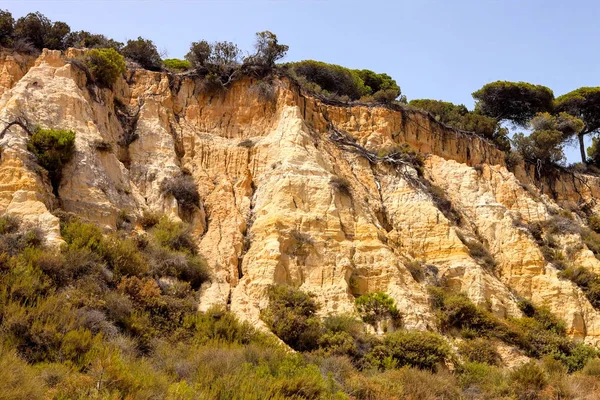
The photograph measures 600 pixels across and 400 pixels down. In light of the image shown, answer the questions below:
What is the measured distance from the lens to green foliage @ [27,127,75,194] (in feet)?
48.0

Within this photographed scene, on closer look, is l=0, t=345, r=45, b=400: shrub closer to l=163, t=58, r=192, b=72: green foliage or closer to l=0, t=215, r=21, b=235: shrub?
l=0, t=215, r=21, b=235: shrub

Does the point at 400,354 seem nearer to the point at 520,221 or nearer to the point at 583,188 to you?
the point at 520,221

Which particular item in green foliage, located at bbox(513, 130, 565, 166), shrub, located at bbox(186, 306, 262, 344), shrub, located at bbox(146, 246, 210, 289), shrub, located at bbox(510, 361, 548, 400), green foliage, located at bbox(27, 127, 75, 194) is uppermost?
green foliage, located at bbox(513, 130, 565, 166)

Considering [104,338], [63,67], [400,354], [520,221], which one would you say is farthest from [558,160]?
[104,338]

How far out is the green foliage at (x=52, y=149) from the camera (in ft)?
48.0

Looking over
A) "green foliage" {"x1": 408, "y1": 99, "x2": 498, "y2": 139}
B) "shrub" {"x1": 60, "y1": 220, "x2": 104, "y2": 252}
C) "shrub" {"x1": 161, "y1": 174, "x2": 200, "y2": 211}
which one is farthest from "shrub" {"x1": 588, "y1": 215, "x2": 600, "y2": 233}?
"shrub" {"x1": 60, "y1": 220, "x2": 104, "y2": 252}

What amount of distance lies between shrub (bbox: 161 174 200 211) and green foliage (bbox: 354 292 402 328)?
5.82 metres

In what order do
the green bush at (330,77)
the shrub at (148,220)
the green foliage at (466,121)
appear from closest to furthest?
the shrub at (148,220) → the green foliage at (466,121) → the green bush at (330,77)

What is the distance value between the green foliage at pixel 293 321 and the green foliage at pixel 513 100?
23965 mm

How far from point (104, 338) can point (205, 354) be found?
6.27ft

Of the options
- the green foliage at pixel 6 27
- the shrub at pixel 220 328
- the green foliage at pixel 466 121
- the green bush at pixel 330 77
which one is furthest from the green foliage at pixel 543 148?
the green foliage at pixel 6 27

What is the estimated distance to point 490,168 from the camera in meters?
24.9

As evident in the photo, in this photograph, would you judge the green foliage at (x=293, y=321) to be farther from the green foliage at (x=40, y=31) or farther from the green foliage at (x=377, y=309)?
the green foliage at (x=40, y=31)

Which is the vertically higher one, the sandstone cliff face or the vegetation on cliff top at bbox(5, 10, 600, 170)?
the vegetation on cliff top at bbox(5, 10, 600, 170)
